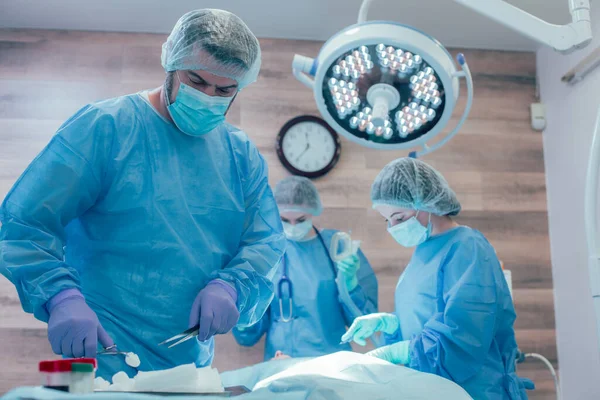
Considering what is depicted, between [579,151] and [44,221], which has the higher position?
[579,151]

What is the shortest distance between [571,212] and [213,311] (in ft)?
8.42

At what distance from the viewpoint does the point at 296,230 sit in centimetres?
284

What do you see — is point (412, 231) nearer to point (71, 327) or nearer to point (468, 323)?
point (468, 323)

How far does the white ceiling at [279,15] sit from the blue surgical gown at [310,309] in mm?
1237

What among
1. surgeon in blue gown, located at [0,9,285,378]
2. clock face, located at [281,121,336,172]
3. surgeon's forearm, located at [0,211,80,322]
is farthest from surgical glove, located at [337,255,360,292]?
surgeon's forearm, located at [0,211,80,322]

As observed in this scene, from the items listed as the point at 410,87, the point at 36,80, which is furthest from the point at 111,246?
the point at 36,80

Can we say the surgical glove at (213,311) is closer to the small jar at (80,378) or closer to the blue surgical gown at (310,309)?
the small jar at (80,378)

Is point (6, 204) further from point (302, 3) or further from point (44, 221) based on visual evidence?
point (302, 3)

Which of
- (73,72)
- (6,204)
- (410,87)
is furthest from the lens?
(73,72)

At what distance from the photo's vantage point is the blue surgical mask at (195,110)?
141 cm

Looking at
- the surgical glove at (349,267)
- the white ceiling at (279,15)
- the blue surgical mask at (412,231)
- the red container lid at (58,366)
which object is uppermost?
the white ceiling at (279,15)

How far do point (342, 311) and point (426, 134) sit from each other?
1.35 meters

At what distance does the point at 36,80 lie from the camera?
332 centimetres

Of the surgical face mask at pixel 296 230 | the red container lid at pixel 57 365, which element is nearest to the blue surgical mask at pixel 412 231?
the surgical face mask at pixel 296 230
